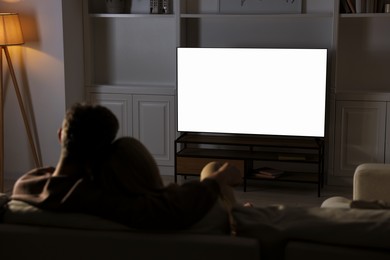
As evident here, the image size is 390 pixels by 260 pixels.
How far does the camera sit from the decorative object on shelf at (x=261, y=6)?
5566 mm

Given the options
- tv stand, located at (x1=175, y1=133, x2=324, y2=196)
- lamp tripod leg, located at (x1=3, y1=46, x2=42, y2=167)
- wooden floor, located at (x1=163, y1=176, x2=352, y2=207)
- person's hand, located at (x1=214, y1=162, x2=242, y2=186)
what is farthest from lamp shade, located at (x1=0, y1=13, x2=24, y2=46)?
person's hand, located at (x1=214, y1=162, x2=242, y2=186)

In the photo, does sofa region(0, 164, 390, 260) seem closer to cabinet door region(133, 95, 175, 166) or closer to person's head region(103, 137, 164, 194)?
person's head region(103, 137, 164, 194)

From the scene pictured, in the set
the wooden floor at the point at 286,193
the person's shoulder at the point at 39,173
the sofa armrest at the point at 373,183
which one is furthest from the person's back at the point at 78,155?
the wooden floor at the point at 286,193

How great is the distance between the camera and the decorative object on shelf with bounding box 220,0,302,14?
5.57 metres

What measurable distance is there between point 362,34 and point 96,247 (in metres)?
4.07

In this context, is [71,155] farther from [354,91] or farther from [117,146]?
[354,91]

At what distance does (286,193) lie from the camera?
17.7ft

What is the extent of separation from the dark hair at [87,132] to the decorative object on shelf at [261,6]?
145 inches

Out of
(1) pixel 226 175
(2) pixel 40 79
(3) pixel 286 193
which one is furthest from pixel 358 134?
(1) pixel 226 175

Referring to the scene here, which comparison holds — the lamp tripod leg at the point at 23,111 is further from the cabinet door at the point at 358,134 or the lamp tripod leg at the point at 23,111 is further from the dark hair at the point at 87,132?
the dark hair at the point at 87,132

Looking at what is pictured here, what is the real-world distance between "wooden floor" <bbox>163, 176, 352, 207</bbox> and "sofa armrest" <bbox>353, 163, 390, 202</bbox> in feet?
4.96

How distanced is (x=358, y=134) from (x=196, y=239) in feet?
12.2

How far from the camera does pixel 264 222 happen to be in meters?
2.09

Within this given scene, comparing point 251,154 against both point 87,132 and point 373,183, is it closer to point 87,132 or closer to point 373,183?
point 373,183
